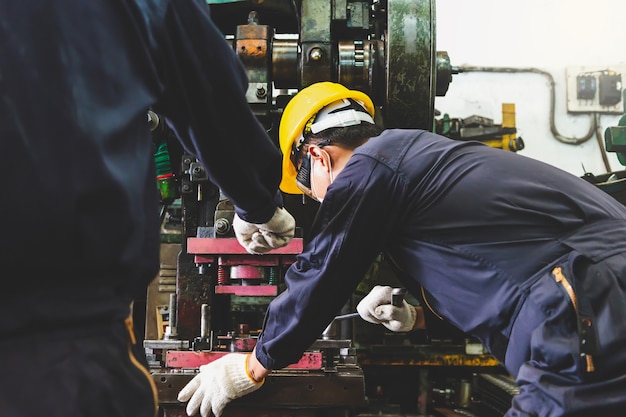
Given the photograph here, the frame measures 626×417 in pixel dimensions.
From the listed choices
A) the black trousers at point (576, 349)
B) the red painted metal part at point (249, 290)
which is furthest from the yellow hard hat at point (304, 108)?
the black trousers at point (576, 349)

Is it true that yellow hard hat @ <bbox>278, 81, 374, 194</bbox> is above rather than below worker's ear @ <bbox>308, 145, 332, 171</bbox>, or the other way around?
above

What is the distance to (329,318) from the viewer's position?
4.39ft

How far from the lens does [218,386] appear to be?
4.68 feet

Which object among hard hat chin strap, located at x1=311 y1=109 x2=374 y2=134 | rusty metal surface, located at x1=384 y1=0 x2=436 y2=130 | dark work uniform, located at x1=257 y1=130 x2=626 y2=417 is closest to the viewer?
dark work uniform, located at x1=257 y1=130 x2=626 y2=417

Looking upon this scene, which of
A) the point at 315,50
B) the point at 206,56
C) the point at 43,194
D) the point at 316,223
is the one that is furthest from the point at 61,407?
the point at 315,50

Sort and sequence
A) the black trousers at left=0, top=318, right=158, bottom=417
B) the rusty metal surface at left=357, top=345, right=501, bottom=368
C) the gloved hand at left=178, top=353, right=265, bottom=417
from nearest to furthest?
the black trousers at left=0, top=318, right=158, bottom=417 < the gloved hand at left=178, top=353, right=265, bottom=417 < the rusty metal surface at left=357, top=345, right=501, bottom=368

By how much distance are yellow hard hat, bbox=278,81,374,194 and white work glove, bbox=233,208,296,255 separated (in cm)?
27

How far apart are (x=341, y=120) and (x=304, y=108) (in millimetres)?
144

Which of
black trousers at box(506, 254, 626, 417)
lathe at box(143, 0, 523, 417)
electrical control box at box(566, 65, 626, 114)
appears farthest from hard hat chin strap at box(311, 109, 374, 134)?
electrical control box at box(566, 65, 626, 114)

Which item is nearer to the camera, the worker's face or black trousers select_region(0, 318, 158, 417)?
black trousers select_region(0, 318, 158, 417)

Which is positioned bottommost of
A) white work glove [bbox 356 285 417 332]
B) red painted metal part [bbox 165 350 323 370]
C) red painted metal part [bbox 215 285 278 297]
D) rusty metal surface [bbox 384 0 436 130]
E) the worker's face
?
red painted metal part [bbox 165 350 323 370]

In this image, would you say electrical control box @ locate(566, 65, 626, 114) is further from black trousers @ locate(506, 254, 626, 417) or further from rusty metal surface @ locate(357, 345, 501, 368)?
black trousers @ locate(506, 254, 626, 417)

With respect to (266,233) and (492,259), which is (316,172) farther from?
(492,259)

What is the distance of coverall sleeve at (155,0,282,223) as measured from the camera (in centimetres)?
82
